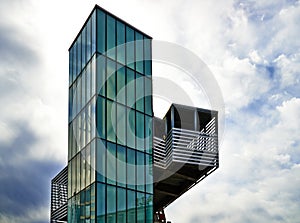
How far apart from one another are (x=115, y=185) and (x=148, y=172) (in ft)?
10.5

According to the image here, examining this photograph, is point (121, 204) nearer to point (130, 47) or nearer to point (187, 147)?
point (130, 47)

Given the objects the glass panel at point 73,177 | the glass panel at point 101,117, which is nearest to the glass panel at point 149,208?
the glass panel at point 73,177

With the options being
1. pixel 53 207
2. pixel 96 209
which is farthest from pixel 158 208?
pixel 96 209

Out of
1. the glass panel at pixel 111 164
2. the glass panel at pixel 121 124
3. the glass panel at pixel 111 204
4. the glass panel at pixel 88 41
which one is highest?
the glass panel at pixel 88 41

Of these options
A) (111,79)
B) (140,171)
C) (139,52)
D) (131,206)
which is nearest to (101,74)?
(111,79)

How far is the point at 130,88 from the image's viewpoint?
3594cm

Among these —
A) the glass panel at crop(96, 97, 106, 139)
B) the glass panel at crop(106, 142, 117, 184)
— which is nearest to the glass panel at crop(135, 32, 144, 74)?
the glass panel at crop(96, 97, 106, 139)

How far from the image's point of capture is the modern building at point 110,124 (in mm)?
32938

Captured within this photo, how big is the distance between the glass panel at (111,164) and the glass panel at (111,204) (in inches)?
17.8

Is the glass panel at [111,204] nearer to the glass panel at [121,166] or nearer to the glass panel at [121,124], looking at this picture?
the glass panel at [121,166]

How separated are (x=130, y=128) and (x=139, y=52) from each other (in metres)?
5.52

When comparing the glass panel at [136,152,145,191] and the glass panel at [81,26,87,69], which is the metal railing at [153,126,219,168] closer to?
the glass panel at [136,152,145,191]

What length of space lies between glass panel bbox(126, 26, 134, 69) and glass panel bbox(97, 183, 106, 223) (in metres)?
8.37

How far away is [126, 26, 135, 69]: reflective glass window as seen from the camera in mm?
36562
